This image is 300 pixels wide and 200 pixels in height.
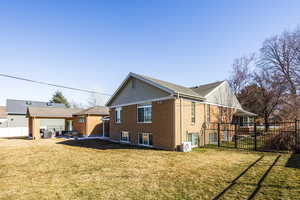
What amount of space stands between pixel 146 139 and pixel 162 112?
2.97 m

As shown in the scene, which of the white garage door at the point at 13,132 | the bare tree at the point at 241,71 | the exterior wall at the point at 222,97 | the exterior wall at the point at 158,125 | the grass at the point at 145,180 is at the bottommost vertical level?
the white garage door at the point at 13,132

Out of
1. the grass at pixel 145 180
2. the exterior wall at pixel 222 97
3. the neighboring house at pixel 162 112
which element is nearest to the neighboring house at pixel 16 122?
the neighboring house at pixel 162 112

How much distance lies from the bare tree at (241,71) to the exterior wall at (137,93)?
61.0 ft

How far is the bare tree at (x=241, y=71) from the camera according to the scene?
24.5 m

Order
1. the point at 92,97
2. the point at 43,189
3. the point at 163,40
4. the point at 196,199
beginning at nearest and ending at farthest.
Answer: the point at 196,199, the point at 43,189, the point at 163,40, the point at 92,97

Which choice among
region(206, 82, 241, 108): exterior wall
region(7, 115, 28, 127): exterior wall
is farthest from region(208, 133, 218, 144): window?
region(7, 115, 28, 127): exterior wall

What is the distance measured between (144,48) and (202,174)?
495 inches

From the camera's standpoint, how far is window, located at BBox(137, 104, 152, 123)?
12.7 m

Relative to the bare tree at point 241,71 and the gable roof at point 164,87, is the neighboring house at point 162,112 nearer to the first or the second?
the gable roof at point 164,87

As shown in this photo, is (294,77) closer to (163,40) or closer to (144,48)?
(163,40)

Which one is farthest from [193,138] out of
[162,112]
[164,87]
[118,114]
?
[118,114]

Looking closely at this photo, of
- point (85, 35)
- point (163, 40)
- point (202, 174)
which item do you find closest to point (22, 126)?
point (85, 35)

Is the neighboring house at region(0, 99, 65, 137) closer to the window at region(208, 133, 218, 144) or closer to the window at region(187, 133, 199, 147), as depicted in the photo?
the window at region(187, 133, 199, 147)

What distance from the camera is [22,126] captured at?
2842cm
